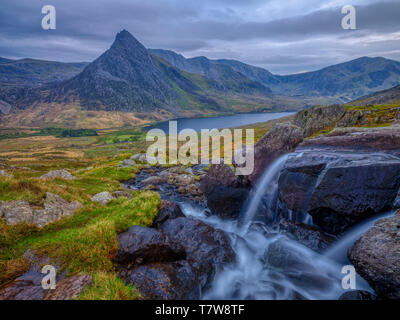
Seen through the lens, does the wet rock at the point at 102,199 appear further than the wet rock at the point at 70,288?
Yes

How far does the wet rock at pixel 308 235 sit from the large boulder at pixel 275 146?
741 centimetres

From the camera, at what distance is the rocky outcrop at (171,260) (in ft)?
33.6

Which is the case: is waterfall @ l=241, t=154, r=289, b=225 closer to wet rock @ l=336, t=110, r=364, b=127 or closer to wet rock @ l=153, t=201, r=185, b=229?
wet rock @ l=153, t=201, r=185, b=229

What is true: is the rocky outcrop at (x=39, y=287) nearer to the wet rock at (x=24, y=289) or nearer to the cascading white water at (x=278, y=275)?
the wet rock at (x=24, y=289)

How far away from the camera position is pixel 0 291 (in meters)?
8.34

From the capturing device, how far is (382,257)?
9617 millimetres

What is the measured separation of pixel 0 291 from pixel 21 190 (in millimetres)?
7827

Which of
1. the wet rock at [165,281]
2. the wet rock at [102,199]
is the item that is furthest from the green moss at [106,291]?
the wet rock at [102,199]

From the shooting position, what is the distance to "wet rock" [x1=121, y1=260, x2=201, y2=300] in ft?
32.2

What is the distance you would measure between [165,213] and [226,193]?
32.3ft

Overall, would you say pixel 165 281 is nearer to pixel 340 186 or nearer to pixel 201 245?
pixel 201 245

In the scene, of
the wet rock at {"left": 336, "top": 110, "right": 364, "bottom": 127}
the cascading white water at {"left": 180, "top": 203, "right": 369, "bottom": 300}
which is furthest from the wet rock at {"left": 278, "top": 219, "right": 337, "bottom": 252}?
the wet rock at {"left": 336, "top": 110, "right": 364, "bottom": 127}

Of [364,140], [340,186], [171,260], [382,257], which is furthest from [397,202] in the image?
[171,260]

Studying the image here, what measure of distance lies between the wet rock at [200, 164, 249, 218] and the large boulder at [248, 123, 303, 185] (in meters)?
1.78
